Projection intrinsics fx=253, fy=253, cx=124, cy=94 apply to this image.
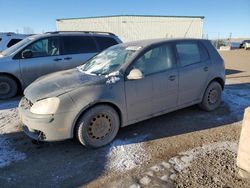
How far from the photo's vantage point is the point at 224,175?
3.19m

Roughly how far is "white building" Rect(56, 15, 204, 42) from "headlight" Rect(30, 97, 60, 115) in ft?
88.3

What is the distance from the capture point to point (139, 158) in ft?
12.0

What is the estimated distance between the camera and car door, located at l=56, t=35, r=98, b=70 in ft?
24.0

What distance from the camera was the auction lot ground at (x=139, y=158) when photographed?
3.14 meters

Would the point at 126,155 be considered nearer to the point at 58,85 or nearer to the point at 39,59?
the point at 58,85

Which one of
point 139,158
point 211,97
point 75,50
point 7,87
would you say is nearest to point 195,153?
point 139,158

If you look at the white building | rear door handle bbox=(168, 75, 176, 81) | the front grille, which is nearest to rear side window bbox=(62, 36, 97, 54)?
the front grille

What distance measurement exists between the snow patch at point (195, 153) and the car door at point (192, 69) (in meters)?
1.18

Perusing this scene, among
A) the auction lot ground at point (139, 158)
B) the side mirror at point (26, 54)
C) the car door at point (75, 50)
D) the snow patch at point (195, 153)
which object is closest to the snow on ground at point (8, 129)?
the auction lot ground at point (139, 158)

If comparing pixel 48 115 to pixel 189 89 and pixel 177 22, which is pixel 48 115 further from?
pixel 177 22

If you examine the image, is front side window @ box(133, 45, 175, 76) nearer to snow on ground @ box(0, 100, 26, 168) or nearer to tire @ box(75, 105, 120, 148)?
tire @ box(75, 105, 120, 148)

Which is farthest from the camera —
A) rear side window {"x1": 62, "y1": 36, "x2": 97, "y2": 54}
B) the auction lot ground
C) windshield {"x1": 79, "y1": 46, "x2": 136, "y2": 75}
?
rear side window {"x1": 62, "y1": 36, "x2": 97, "y2": 54}

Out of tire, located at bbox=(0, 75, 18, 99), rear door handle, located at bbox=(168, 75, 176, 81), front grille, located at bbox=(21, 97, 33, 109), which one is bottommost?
tire, located at bbox=(0, 75, 18, 99)

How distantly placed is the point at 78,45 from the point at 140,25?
23.8 metres
